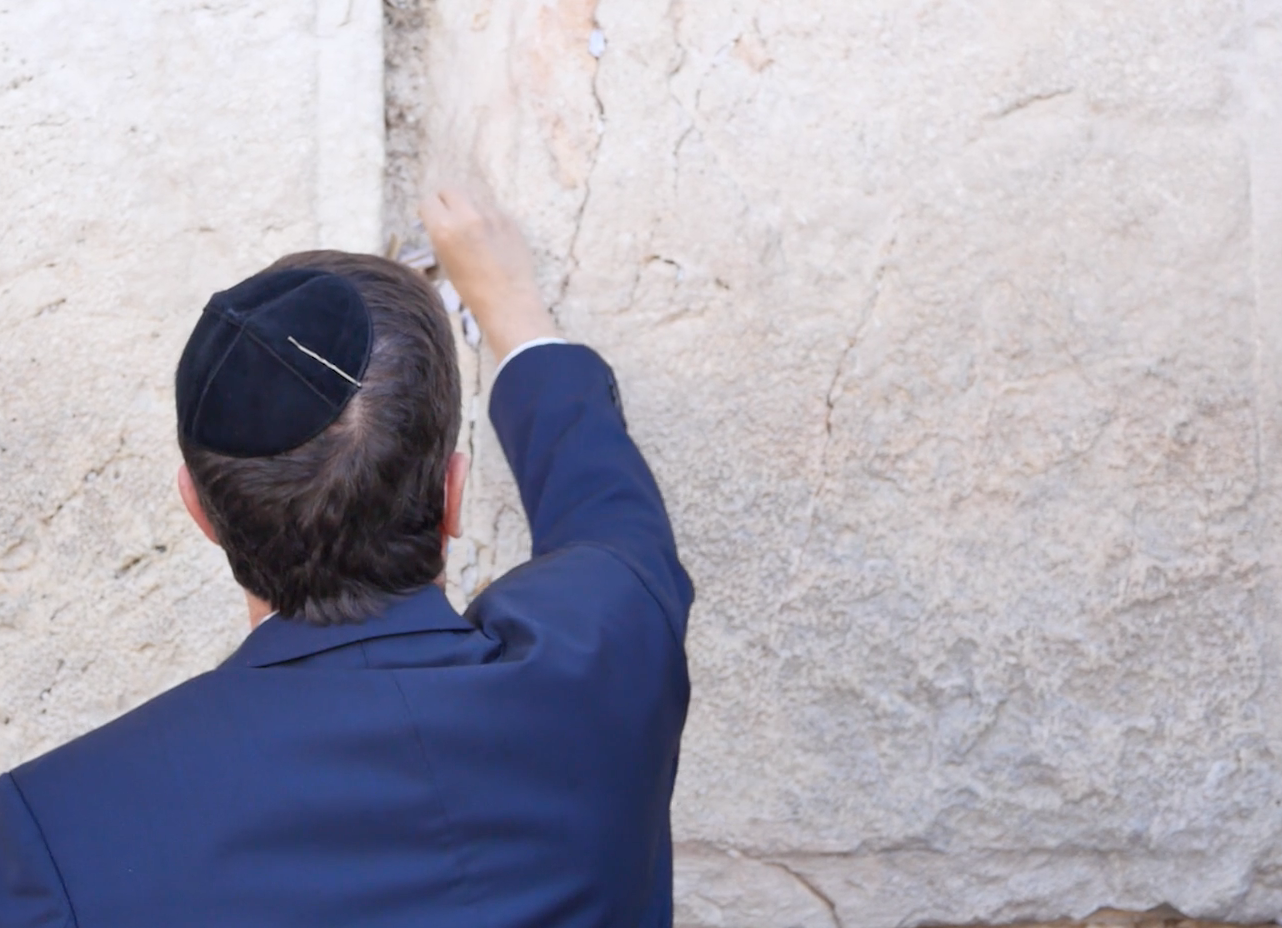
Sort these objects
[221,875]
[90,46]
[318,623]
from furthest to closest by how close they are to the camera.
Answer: [90,46], [318,623], [221,875]

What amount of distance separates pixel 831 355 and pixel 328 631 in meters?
0.73

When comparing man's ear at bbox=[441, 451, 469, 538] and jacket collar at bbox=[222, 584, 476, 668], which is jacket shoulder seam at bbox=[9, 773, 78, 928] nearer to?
jacket collar at bbox=[222, 584, 476, 668]

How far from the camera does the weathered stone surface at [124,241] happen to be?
1.46m

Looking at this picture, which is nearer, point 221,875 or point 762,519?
point 221,875

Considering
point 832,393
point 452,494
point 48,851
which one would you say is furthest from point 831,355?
point 48,851

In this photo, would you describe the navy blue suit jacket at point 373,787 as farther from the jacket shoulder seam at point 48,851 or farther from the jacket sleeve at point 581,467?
the jacket sleeve at point 581,467

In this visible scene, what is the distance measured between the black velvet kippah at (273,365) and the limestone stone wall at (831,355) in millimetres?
532

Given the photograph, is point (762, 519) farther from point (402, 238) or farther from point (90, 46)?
point (90, 46)

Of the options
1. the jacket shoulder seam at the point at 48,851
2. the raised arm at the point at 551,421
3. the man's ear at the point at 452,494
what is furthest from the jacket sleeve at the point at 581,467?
the jacket shoulder seam at the point at 48,851

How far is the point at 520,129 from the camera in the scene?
4.99 feet

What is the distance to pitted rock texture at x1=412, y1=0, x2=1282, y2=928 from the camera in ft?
4.97

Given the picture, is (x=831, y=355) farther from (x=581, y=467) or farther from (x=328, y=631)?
(x=328, y=631)

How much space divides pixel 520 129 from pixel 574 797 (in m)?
0.81

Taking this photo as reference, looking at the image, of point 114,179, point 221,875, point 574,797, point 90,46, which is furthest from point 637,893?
point 90,46
